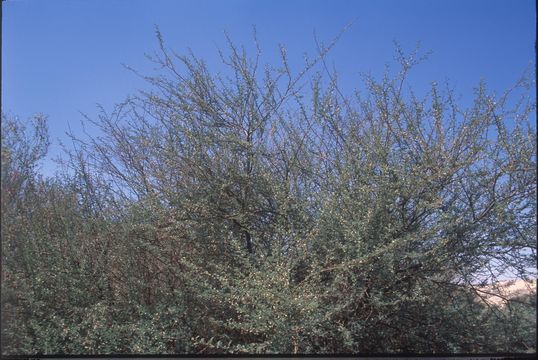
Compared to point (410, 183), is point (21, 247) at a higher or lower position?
lower

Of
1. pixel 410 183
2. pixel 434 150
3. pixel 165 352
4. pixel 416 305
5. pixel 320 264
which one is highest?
pixel 434 150

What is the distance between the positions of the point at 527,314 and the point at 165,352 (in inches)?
123

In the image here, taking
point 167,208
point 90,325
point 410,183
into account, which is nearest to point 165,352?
point 90,325

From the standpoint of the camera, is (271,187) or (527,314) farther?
(271,187)

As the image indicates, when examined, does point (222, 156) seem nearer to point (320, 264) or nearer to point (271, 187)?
point (271, 187)

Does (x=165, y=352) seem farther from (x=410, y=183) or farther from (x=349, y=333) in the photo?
(x=410, y=183)

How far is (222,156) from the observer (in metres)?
5.68

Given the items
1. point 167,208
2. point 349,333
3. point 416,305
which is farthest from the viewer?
point 167,208

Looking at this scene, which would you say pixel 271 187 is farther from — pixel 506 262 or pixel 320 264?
pixel 506 262

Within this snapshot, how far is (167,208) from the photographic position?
5.71 metres

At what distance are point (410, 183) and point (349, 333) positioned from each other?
138 centimetres

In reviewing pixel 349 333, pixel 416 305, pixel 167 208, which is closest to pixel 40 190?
pixel 167 208

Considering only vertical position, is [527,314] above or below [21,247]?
below

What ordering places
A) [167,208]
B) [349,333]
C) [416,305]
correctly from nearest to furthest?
[349,333], [416,305], [167,208]
